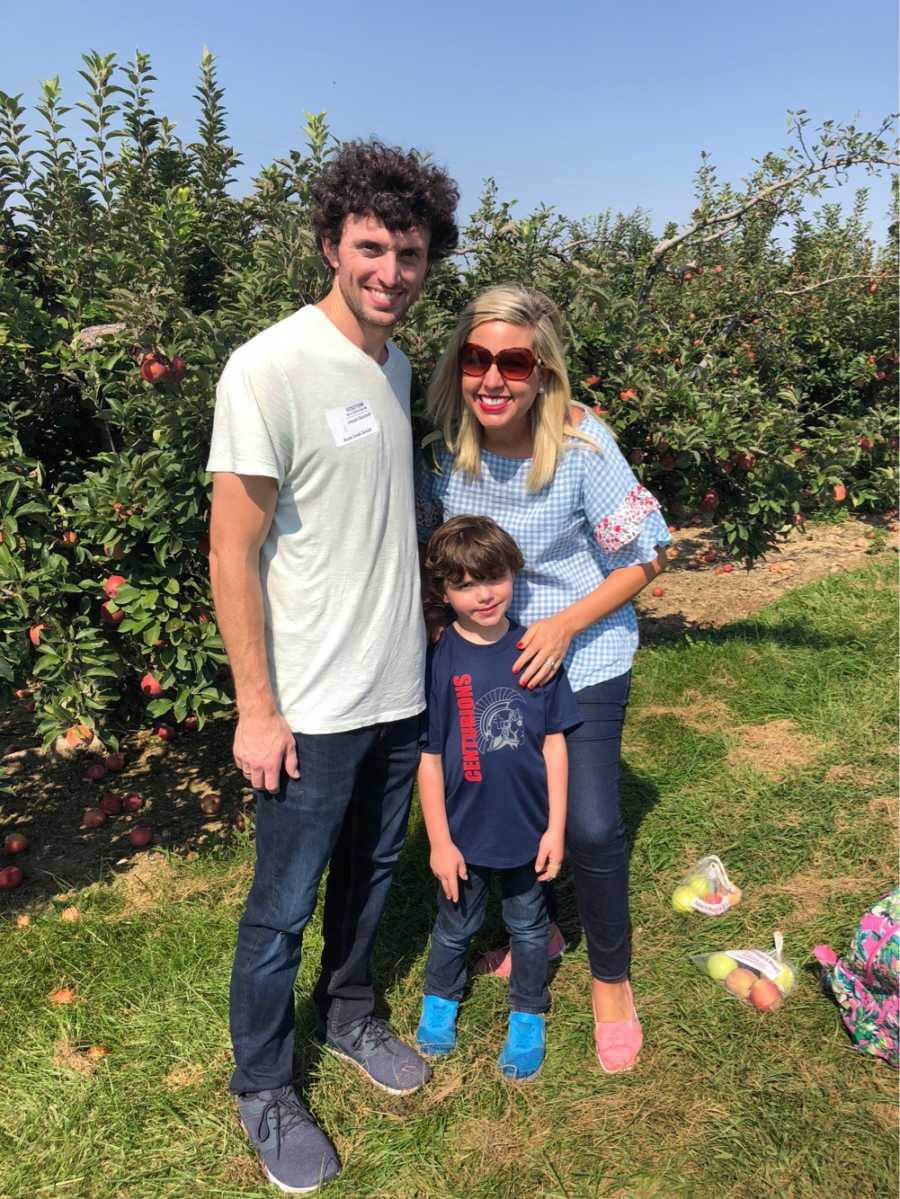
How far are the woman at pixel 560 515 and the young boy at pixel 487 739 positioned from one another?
0.06 meters

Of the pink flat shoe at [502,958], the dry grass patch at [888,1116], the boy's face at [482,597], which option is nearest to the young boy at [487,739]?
the boy's face at [482,597]

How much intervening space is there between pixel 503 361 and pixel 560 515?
1.37 ft

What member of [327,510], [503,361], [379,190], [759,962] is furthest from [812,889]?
[379,190]

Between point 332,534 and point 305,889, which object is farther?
point 305,889

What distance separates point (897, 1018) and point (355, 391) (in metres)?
2.16

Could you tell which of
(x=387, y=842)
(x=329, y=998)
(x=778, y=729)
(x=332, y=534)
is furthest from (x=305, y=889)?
(x=778, y=729)

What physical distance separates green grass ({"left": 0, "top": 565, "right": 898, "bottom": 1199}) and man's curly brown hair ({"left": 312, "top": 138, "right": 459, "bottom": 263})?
218 cm

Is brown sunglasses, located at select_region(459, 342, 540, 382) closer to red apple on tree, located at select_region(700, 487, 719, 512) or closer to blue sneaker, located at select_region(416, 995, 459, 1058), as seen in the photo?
blue sneaker, located at select_region(416, 995, 459, 1058)

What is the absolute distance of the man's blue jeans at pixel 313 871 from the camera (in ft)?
6.42

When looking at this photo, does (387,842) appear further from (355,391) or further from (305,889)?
(355,391)

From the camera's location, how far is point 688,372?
4383 mm

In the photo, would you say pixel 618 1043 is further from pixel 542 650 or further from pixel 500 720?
pixel 542 650

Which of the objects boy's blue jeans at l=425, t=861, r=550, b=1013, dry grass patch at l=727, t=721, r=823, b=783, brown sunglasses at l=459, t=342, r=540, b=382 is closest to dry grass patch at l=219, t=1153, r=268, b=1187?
boy's blue jeans at l=425, t=861, r=550, b=1013

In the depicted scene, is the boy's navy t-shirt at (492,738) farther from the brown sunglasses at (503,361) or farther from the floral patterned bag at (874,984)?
the floral patterned bag at (874,984)
